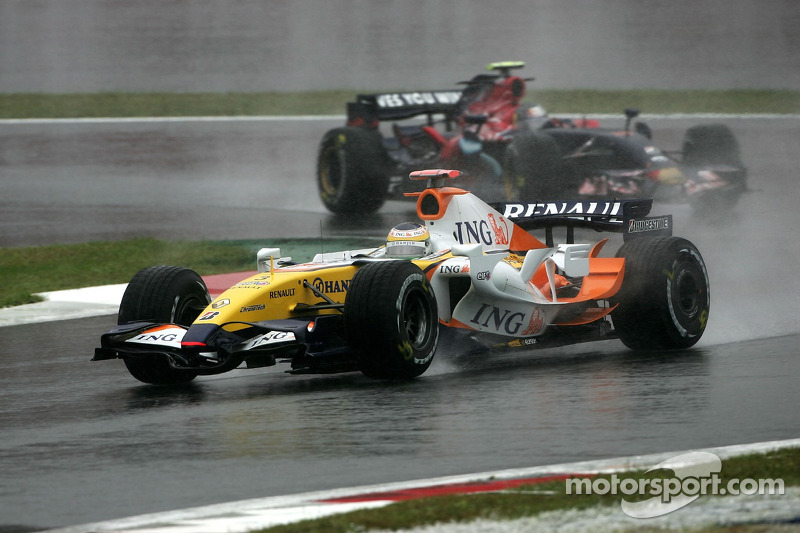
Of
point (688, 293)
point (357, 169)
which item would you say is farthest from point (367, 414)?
point (357, 169)

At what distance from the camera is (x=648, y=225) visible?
1170 cm

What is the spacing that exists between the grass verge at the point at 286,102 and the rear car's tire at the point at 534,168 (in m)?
10.2

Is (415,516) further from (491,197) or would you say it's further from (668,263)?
(491,197)

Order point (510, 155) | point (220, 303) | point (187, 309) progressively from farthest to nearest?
point (510, 155), point (187, 309), point (220, 303)

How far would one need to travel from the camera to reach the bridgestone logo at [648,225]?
37.7 ft

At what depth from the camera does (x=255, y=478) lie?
6785mm

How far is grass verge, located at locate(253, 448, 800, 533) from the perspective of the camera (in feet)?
18.8

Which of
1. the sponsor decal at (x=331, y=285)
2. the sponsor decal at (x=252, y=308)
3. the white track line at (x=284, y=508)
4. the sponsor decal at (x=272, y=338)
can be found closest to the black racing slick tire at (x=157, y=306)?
the sponsor decal at (x=252, y=308)

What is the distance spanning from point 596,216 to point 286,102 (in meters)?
20.3

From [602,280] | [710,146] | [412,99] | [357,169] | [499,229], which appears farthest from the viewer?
[412,99]

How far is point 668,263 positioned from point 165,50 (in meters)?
21.9

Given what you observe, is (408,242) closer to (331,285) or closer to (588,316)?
(331,285)

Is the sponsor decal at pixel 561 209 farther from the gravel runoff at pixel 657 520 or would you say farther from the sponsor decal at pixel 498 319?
the gravel runoff at pixel 657 520

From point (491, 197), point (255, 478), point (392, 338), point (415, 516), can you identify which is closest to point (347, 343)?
point (392, 338)
